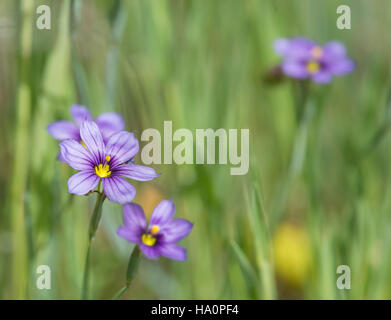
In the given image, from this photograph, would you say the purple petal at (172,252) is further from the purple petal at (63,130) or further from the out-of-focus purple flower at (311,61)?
the out-of-focus purple flower at (311,61)

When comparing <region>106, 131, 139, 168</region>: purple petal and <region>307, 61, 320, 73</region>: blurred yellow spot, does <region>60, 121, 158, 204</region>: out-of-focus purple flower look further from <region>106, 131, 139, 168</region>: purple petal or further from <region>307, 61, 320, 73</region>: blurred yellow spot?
<region>307, 61, 320, 73</region>: blurred yellow spot

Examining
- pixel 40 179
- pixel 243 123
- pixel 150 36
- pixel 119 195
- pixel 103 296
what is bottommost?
pixel 103 296

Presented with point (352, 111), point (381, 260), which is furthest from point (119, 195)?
point (352, 111)

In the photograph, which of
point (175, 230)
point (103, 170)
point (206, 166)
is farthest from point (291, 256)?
point (103, 170)

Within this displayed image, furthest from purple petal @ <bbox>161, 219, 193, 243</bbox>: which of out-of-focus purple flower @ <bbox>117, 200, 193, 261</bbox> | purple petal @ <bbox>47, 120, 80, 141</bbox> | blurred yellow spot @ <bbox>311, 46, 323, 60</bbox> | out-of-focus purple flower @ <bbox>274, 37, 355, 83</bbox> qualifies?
blurred yellow spot @ <bbox>311, 46, 323, 60</bbox>

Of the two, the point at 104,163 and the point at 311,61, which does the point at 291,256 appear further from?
the point at 104,163

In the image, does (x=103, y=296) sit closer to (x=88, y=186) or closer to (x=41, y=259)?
(x=41, y=259)
